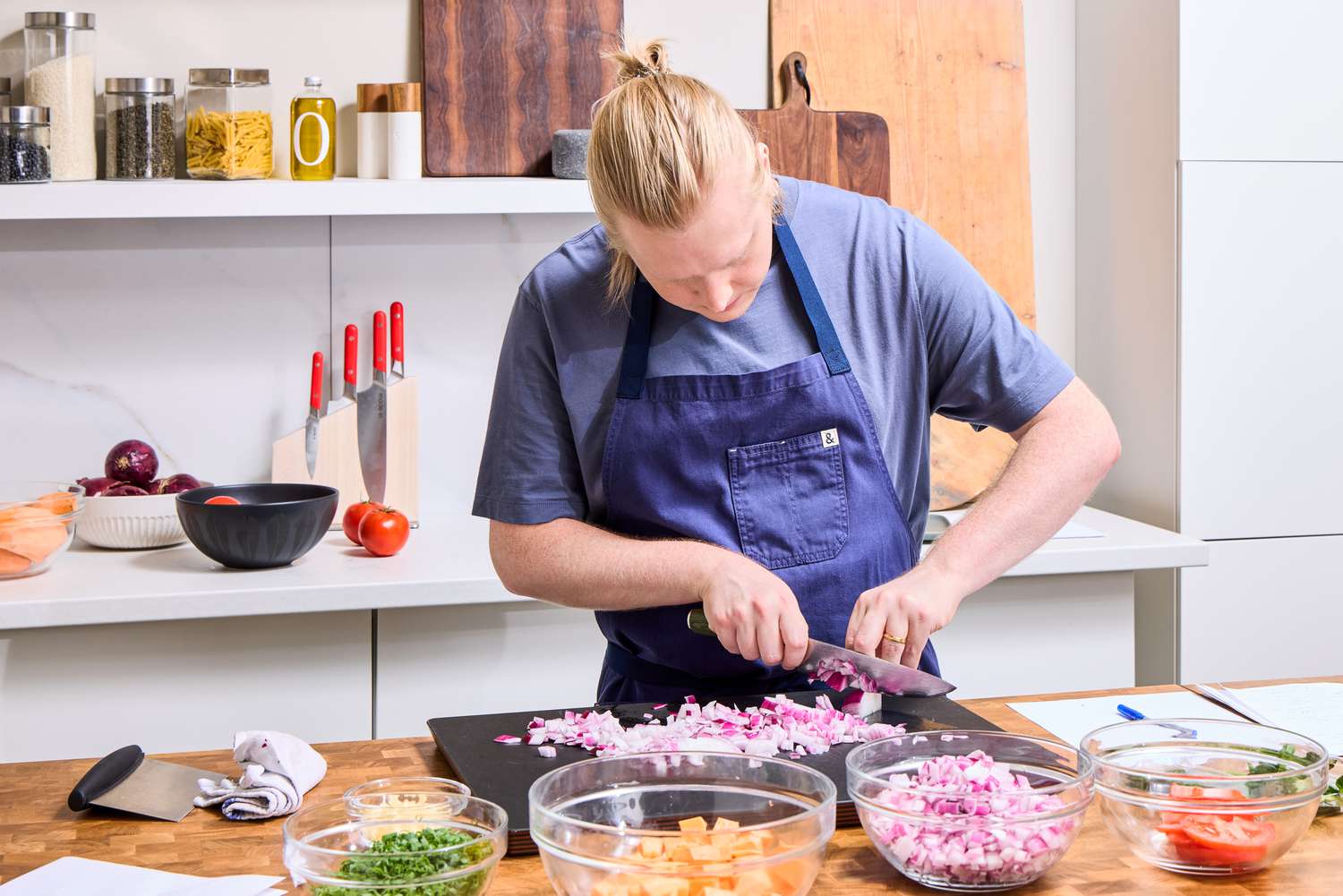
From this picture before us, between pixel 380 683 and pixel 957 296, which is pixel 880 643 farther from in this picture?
pixel 380 683

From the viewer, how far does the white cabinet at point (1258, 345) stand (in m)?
2.62

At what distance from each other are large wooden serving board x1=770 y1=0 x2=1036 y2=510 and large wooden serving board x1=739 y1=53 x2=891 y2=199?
9cm

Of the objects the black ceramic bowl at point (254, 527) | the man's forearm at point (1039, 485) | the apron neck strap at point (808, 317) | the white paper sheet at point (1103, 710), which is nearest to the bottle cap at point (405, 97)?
the black ceramic bowl at point (254, 527)

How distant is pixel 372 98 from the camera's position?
99.5 inches

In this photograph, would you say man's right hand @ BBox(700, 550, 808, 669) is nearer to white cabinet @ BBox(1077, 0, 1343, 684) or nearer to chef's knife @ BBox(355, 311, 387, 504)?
chef's knife @ BBox(355, 311, 387, 504)

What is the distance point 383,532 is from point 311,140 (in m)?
0.74

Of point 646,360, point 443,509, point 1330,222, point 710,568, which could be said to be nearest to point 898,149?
point 1330,222

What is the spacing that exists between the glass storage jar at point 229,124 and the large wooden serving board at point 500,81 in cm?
30

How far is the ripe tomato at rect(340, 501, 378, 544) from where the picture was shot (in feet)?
7.83

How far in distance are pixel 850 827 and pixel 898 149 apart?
1946 mm

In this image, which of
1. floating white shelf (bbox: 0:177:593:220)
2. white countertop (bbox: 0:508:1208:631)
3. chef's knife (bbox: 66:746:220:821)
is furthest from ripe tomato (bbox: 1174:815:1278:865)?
floating white shelf (bbox: 0:177:593:220)

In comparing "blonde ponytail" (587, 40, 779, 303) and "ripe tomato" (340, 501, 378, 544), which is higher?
"blonde ponytail" (587, 40, 779, 303)

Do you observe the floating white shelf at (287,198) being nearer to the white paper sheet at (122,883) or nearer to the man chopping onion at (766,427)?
the man chopping onion at (766,427)

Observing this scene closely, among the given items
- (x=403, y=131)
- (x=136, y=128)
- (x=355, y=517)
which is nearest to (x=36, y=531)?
(x=355, y=517)
